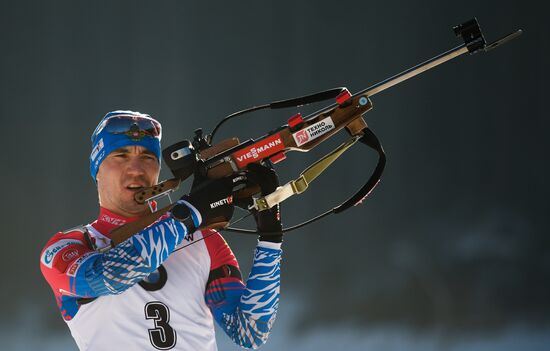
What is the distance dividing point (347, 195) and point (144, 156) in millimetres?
2321

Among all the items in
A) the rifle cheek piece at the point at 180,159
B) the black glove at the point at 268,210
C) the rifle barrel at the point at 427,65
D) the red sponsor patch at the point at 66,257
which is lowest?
the black glove at the point at 268,210

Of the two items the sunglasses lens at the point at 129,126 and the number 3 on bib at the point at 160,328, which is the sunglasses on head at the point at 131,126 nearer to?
the sunglasses lens at the point at 129,126

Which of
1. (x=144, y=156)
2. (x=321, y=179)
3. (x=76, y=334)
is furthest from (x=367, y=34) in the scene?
(x=76, y=334)

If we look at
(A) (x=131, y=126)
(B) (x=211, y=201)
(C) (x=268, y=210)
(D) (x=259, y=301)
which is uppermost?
(A) (x=131, y=126)

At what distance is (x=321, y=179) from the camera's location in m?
4.36

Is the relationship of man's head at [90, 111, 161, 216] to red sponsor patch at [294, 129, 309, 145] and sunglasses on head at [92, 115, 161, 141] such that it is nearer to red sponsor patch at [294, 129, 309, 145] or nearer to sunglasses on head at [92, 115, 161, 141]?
sunglasses on head at [92, 115, 161, 141]

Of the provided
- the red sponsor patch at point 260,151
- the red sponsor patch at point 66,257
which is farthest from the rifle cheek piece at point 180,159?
the red sponsor patch at point 66,257

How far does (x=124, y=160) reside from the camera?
2.12m

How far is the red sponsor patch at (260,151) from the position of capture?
197 cm

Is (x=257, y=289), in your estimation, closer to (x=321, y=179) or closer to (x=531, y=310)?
(x=321, y=179)

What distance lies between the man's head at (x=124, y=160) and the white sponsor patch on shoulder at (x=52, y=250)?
8.4 inches

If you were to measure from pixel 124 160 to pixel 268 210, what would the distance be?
49 cm

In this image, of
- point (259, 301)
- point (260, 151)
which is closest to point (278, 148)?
point (260, 151)

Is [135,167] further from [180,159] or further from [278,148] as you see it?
[278,148]
